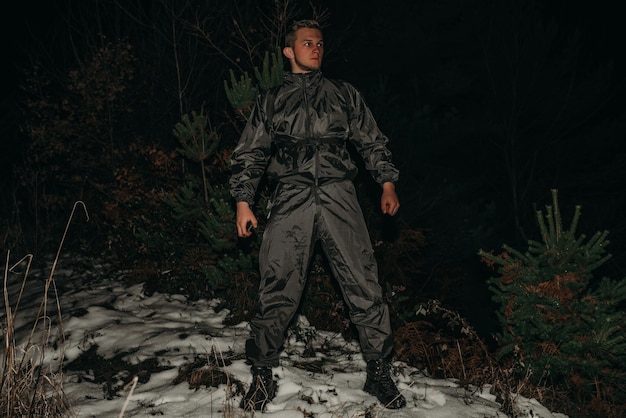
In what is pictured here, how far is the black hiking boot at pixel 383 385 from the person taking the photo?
3559 mm

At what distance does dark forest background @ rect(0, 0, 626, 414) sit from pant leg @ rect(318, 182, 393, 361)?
11.3ft

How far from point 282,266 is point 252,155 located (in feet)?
2.39

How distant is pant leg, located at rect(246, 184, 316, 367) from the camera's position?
3.53m

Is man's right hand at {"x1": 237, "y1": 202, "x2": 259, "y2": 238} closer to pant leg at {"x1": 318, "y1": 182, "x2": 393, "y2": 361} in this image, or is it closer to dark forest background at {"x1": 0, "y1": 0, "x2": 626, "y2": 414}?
pant leg at {"x1": 318, "y1": 182, "x2": 393, "y2": 361}

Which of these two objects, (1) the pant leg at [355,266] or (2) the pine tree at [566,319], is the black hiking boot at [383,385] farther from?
(2) the pine tree at [566,319]

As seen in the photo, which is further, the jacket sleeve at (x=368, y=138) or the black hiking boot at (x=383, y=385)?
the jacket sleeve at (x=368, y=138)

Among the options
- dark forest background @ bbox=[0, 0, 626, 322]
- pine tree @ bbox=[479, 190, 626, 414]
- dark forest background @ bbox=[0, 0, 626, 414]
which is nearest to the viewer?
pine tree @ bbox=[479, 190, 626, 414]

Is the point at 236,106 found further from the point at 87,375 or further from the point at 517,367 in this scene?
the point at 517,367

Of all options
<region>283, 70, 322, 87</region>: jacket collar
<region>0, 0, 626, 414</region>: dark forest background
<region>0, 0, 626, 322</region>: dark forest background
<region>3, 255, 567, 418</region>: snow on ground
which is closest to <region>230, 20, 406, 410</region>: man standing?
<region>283, 70, 322, 87</region>: jacket collar

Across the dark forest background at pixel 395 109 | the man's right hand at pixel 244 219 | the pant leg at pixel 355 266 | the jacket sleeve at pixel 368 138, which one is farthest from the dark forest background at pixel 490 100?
the man's right hand at pixel 244 219

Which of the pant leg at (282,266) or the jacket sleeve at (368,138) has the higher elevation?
the jacket sleeve at (368,138)

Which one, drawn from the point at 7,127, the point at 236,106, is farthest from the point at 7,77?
→ the point at 236,106

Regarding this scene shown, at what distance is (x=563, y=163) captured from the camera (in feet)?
56.4

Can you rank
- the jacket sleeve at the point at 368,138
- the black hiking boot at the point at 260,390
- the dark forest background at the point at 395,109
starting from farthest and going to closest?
the dark forest background at the point at 395,109, the jacket sleeve at the point at 368,138, the black hiking boot at the point at 260,390
